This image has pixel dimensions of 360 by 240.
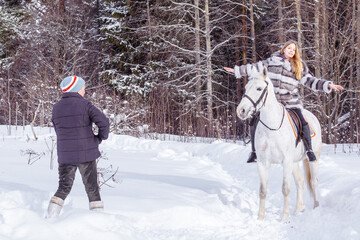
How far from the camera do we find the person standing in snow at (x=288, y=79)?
16.7ft

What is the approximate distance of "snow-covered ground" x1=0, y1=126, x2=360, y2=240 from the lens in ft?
11.2

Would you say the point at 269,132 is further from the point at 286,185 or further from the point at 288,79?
the point at 288,79

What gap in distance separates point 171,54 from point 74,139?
16668 mm

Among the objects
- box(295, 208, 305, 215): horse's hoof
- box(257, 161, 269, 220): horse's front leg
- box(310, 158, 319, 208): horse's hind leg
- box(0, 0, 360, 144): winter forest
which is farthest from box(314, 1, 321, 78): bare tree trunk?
box(257, 161, 269, 220): horse's front leg

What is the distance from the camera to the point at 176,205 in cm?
464

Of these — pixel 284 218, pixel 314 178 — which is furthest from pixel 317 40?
pixel 284 218

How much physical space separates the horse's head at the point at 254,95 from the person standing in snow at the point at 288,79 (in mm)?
491

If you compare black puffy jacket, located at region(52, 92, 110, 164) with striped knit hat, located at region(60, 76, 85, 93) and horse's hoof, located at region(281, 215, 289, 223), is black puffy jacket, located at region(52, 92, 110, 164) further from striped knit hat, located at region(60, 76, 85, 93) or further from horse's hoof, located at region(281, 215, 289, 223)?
horse's hoof, located at region(281, 215, 289, 223)

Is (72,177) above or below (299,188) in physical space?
above

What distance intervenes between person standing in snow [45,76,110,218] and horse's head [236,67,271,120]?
1.65 meters

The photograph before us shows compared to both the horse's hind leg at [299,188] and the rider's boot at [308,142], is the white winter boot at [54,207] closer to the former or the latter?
the horse's hind leg at [299,188]

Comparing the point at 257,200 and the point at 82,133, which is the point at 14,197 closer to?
the point at 82,133

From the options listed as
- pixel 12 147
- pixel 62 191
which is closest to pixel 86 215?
pixel 62 191

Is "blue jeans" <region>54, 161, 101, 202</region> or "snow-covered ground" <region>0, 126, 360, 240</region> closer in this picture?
"snow-covered ground" <region>0, 126, 360, 240</region>
